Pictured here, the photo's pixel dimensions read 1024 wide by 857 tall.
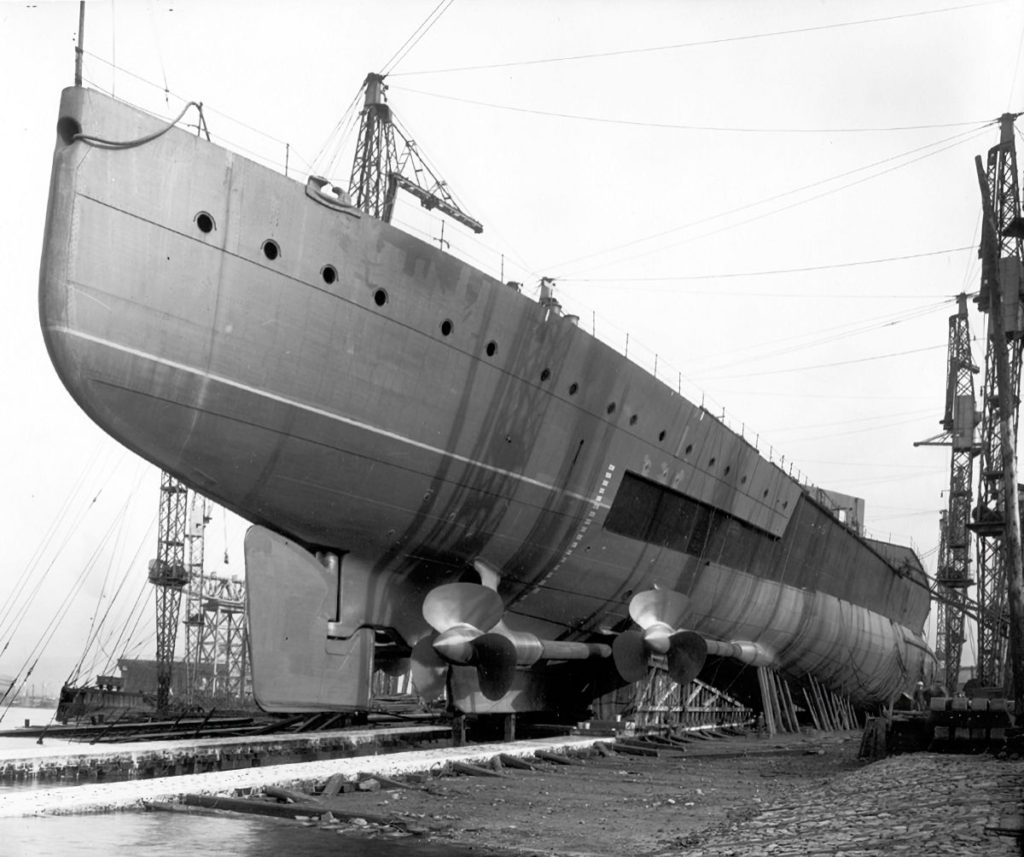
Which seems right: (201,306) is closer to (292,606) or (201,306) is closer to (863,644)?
(292,606)

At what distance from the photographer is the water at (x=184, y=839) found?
602 centimetres

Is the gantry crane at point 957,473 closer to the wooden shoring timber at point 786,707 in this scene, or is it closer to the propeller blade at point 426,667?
the wooden shoring timber at point 786,707

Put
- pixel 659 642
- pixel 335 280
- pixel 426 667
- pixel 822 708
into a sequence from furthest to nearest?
pixel 822 708
pixel 659 642
pixel 426 667
pixel 335 280

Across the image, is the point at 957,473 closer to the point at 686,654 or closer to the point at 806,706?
the point at 806,706

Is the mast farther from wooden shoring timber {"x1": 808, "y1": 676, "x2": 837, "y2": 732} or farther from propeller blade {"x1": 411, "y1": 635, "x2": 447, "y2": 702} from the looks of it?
wooden shoring timber {"x1": 808, "y1": 676, "x2": 837, "y2": 732}

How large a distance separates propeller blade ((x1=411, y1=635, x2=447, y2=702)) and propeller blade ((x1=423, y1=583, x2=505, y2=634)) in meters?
0.26

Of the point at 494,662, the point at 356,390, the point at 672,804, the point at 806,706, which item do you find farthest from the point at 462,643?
the point at 806,706

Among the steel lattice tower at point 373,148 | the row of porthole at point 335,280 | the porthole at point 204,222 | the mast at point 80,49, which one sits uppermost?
the steel lattice tower at point 373,148

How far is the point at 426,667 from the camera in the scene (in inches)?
492

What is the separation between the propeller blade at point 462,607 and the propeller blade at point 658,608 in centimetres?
296

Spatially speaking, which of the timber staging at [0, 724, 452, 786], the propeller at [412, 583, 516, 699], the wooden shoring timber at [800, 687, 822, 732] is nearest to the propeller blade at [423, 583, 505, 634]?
the propeller at [412, 583, 516, 699]

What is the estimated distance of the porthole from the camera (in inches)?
411

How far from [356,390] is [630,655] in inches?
230

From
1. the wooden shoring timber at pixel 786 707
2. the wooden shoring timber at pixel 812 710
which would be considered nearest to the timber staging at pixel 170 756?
the wooden shoring timber at pixel 786 707
